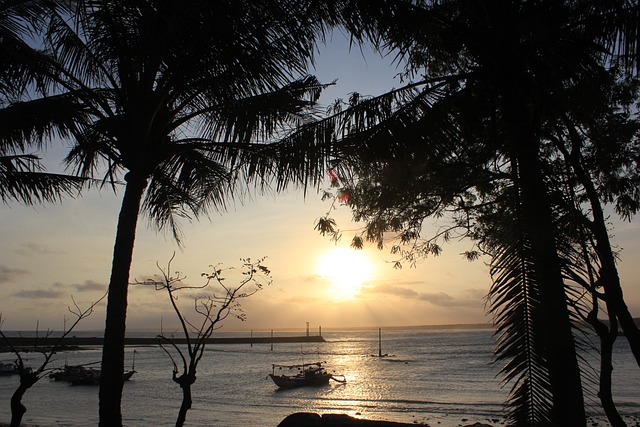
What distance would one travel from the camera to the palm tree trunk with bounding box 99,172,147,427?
18.3ft

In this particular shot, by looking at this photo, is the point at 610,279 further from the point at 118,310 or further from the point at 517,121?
the point at 118,310

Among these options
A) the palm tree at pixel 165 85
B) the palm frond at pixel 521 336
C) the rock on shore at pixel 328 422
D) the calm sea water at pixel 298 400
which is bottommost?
the calm sea water at pixel 298 400

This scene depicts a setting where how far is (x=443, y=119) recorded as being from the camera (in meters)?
4.49

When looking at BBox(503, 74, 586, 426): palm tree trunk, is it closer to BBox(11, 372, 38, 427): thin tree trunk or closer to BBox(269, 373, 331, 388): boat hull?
BBox(11, 372, 38, 427): thin tree trunk

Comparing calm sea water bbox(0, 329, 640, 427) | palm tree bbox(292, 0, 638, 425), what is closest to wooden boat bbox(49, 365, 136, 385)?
calm sea water bbox(0, 329, 640, 427)

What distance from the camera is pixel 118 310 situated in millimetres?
5801

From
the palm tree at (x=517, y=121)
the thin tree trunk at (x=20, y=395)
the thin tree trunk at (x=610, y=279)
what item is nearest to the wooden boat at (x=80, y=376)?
the thin tree trunk at (x=20, y=395)

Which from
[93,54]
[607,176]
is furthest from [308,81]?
[607,176]

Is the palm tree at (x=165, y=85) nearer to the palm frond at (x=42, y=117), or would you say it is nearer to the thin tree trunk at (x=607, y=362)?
the palm frond at (x=42, y=117)

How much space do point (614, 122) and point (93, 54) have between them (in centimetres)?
807

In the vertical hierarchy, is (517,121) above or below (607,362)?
above

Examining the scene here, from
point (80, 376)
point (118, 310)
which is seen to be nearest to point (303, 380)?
point (80, 376)

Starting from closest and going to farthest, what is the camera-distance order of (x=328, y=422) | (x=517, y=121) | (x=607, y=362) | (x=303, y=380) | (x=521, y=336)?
(x=521, y=336)
(x=517, y=121)
(x=328, y=422)
(x=607, y=362)
(x=303, y=380)

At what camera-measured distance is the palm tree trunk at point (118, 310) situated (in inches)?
220
